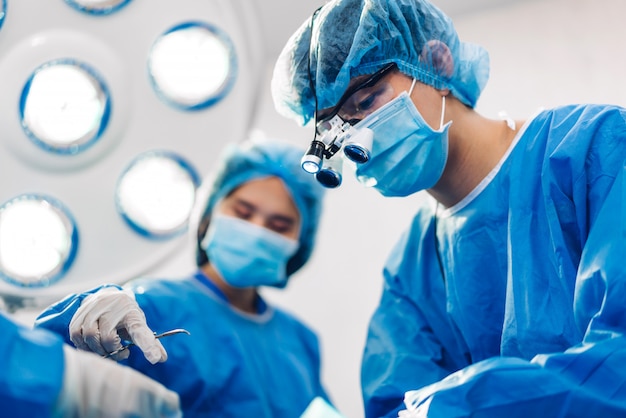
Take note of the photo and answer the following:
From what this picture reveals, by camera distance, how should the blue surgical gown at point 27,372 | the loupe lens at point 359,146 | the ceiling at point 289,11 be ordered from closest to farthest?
the blue surgical gown at point 27,372 → the loupe lens at point 359,146 → the ceiling at point 289,11

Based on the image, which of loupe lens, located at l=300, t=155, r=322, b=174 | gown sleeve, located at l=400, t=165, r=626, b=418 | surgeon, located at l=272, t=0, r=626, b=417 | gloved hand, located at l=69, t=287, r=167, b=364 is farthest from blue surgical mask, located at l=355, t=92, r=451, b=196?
gloved hand, located at l=69, t=287, r=167, b=364

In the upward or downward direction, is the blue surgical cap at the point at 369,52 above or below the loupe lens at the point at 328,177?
above

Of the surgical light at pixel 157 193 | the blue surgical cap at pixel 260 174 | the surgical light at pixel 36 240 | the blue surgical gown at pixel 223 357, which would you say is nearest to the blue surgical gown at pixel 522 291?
the blue surgical gown at pixel 223 357

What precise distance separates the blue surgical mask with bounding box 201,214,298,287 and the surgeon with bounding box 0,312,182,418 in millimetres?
1040

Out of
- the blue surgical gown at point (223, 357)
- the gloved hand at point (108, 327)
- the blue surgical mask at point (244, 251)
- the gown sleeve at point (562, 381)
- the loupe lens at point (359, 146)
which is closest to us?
the gown sleeve at point (562, 381)

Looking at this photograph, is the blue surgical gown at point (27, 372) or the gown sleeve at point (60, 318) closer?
the blue surgical gown at point (27, 372)

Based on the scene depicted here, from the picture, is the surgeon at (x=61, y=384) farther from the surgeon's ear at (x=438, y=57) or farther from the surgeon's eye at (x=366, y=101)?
the surgeon's ear at (x=438, y=57)

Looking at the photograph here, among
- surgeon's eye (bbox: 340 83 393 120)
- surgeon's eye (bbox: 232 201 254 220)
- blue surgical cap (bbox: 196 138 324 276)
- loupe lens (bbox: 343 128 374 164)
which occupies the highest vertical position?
surgeon's eye (bbox: 340 83 393 120)

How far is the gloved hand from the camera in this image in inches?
54.4

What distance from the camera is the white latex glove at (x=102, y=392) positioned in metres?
1.01

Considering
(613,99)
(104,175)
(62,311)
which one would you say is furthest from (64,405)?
(613,99)

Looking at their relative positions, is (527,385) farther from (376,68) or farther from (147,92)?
(147,92)

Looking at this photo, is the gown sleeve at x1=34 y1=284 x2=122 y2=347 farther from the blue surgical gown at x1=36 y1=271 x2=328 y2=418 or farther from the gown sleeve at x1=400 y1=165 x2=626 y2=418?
the gown sleeve at x1=400 y1=165 x2=626 y2=418

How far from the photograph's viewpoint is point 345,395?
7.93 ft
